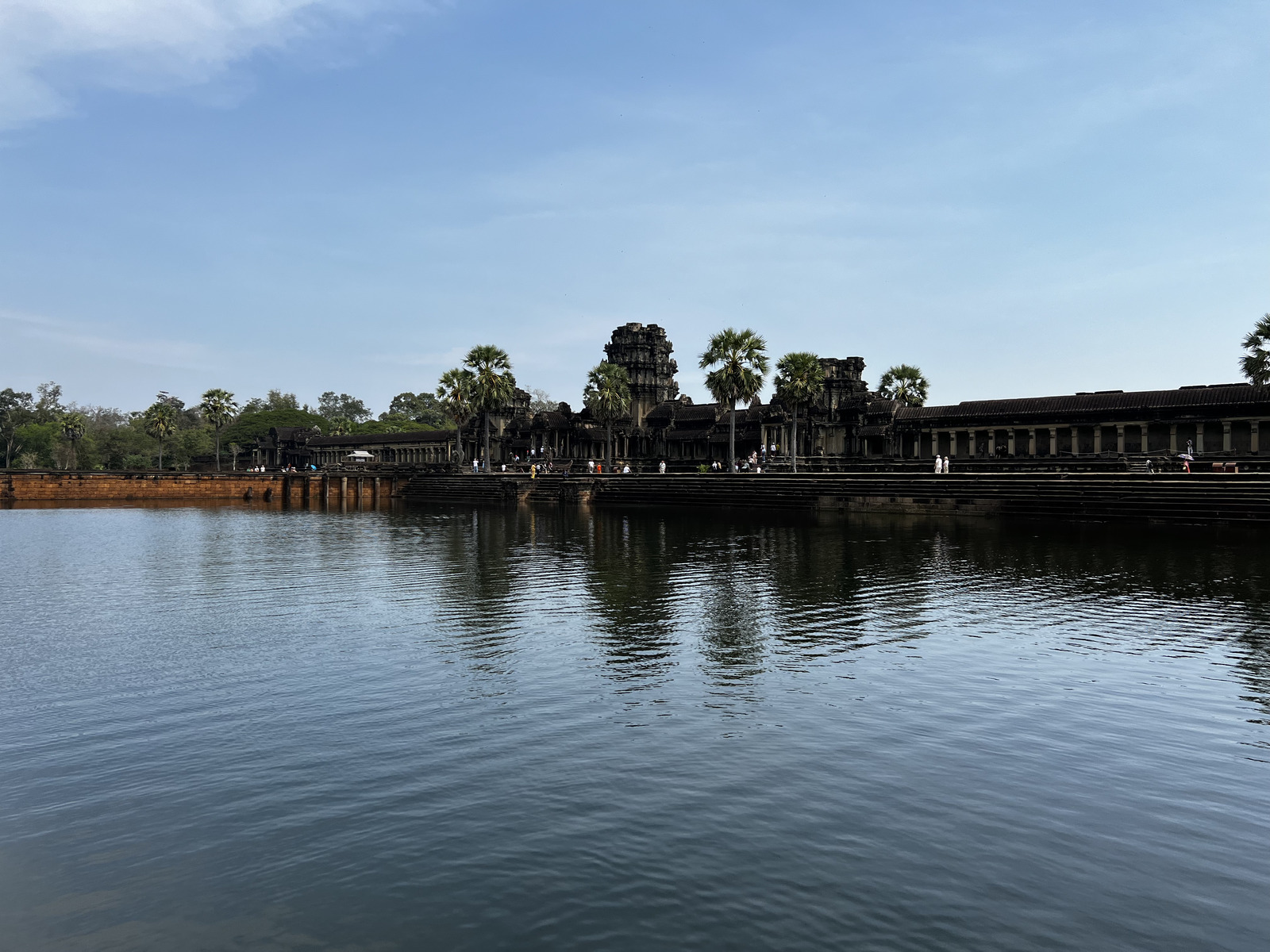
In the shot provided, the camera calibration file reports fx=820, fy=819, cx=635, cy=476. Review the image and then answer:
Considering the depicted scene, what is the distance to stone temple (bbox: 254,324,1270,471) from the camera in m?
63.3

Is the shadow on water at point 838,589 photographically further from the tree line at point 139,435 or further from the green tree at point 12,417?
the green tree at point 12,417

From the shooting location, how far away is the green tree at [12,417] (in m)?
141

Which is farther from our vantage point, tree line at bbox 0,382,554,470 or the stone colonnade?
tree line at bbox 0,382,554,470

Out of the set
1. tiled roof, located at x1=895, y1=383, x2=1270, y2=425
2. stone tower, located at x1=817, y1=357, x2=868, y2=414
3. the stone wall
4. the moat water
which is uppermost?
stone tower, located at x1=817, y1=357, x2=868, y2=414

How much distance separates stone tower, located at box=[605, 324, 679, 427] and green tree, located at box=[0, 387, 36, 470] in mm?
101272

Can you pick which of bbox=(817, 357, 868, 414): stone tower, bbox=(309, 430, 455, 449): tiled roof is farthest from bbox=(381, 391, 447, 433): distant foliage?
bbox=(817, 357, 868, 414): stone tower

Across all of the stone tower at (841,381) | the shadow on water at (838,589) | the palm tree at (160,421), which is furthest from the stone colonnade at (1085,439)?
the palm tree at (160,421)

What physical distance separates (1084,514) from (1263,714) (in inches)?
1379

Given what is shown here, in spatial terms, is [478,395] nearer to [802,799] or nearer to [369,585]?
[369,585]

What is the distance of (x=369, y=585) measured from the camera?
85.7ft

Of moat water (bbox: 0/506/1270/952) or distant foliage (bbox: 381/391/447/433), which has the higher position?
distant foliage (bbox: 381/391/447/433)

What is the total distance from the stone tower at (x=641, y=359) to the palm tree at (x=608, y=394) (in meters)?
9.13

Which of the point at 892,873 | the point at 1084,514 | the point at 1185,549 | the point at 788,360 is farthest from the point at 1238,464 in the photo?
the point at 892,873

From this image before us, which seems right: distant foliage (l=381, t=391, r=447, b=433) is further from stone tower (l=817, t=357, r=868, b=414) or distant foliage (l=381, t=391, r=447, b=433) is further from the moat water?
the moat water
